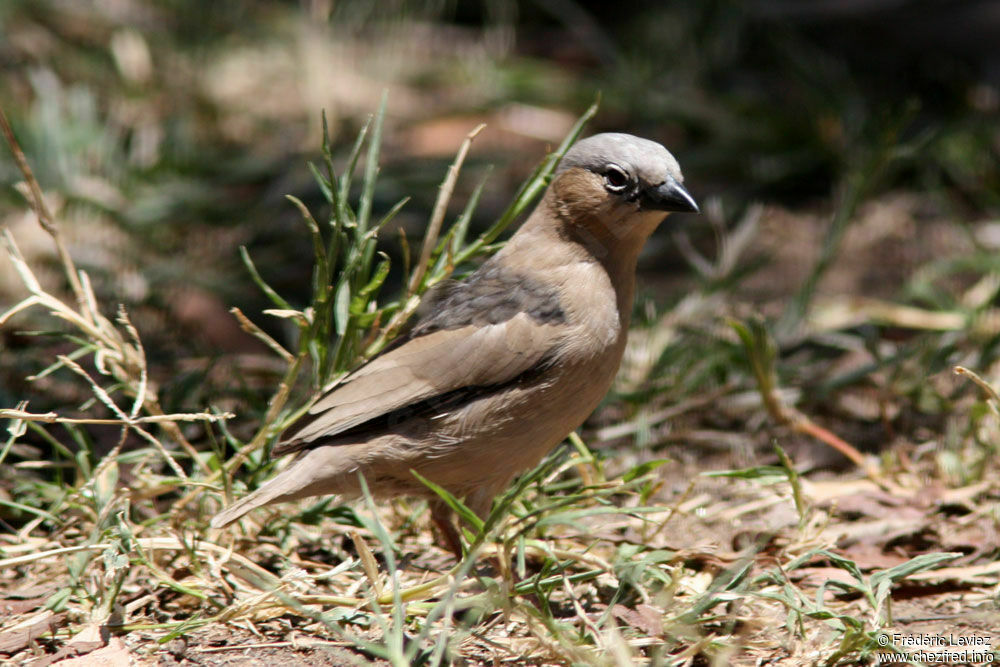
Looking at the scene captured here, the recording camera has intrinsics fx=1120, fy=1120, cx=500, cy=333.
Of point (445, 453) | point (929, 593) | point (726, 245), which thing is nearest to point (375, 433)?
point (445, 453)

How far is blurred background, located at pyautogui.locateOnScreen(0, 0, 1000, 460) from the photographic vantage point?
15.5 ft

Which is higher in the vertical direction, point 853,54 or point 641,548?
point 853,54

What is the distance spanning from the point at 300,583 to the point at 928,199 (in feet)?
13.2

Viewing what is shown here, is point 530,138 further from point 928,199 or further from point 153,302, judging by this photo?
point 153,302

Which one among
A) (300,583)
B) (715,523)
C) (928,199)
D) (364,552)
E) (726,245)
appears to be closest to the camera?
(364,552)

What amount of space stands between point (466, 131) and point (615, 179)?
3146 millimetres

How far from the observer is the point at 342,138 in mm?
5953

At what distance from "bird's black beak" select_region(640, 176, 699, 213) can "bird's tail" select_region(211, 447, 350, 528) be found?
3.84 feet

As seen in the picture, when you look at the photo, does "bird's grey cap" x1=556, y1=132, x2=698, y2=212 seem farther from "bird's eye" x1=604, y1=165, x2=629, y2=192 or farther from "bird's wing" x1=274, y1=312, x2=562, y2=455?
"bird's wing" x1=274, y1=312, x2=562, y2=455

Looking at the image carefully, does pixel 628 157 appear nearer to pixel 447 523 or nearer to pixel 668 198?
pixel 668 198

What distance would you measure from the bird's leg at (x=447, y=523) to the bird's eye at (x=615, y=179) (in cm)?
106

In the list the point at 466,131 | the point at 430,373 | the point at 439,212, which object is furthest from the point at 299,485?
the point at 466,131

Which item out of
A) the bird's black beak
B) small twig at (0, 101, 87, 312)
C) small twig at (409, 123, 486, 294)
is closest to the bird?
the bird's black beak

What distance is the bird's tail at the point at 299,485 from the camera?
2924mm
